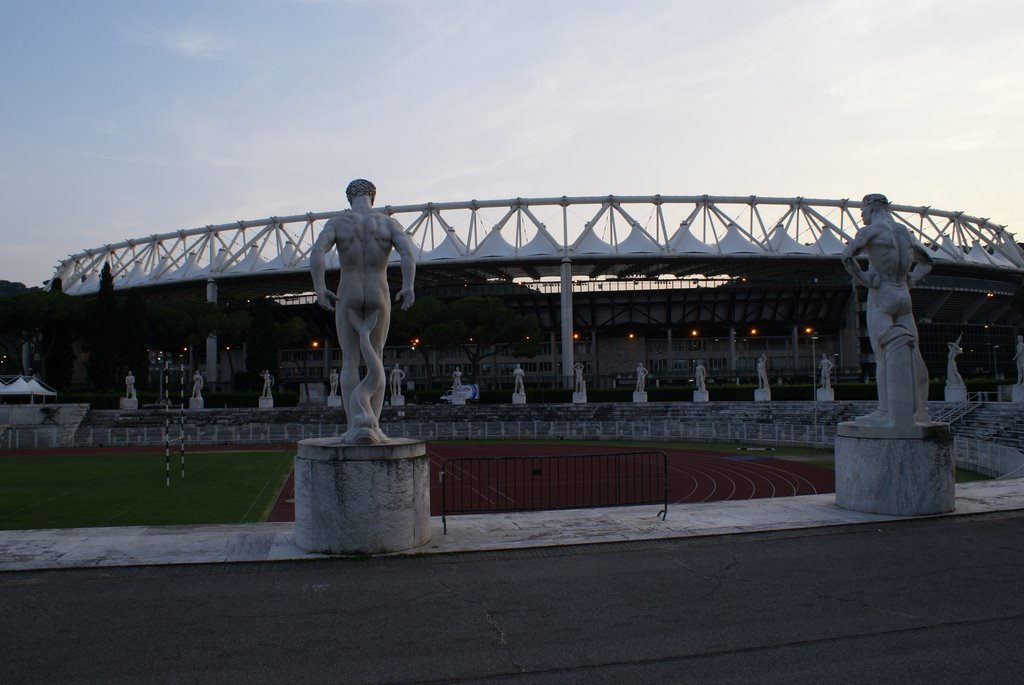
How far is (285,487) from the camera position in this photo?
17.0 m

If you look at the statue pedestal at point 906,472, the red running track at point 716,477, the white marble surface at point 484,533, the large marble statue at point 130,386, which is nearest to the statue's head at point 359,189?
the white marble surface at point 484,533

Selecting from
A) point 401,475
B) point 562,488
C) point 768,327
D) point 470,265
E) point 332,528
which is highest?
point 470,265

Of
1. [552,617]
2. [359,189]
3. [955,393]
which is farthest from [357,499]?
[955,393]

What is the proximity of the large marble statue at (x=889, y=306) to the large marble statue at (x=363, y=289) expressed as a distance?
5.85 metres

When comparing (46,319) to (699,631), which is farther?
(46,319)

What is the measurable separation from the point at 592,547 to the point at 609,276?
70313 millimetres

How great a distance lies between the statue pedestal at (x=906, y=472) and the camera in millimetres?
9211

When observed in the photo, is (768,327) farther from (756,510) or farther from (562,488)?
(756,510)

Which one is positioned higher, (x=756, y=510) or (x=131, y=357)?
(x=131, y=357)

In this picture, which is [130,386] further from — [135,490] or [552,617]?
[552,617]

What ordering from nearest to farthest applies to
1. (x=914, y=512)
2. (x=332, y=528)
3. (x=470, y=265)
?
(x=332, y=528) < (x=914, y=512) < (x=470, y=265)

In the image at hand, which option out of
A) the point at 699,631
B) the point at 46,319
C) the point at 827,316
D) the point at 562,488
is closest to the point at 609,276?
the point at 827,316

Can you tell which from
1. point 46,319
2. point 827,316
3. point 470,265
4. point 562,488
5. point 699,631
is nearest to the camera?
point 699,631

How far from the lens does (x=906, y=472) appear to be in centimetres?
925
